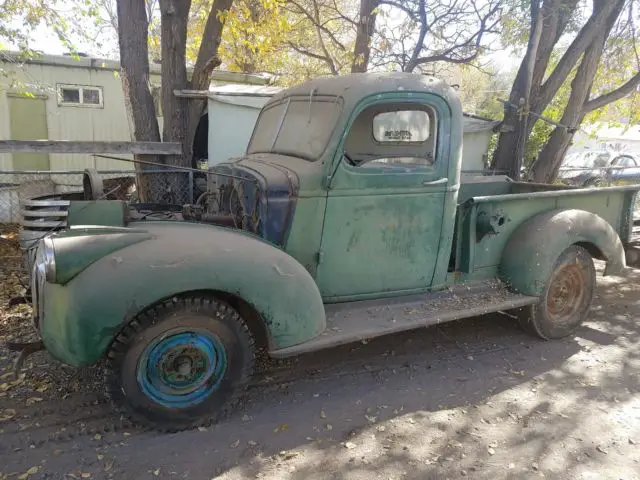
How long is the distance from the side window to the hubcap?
166cm

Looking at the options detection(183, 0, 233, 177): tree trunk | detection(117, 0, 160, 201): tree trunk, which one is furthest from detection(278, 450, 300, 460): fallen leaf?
detection(183, 0, 233, 177): tree trunk

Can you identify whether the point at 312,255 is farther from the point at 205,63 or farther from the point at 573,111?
the point at 573,111

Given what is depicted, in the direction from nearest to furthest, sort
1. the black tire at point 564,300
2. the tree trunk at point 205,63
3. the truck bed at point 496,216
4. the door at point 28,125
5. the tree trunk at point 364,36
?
1. the truck bed at point 496,216
2. the black tire at point 564,300
3. the tree trunk at point 205,63
4. the tree trunk at point 364,36
5. the door at point 28,125

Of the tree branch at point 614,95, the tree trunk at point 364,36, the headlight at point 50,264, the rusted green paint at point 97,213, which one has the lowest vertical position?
the headlight at point 50,264

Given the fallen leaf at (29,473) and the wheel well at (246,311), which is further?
the wheel well at (246,311)

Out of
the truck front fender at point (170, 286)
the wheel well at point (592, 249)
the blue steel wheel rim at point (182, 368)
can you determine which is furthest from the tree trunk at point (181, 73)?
the wheel well at point (592, 249)

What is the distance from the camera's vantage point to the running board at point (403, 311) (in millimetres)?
3229

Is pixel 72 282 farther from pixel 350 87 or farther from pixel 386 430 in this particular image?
pixel 350 87

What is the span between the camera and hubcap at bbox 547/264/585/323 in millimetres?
4375

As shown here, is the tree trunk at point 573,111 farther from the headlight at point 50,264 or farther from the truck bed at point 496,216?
the headlight at point 50,264

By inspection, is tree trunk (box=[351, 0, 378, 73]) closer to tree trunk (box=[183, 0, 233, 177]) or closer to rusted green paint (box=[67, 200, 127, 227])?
tree trunk (box=[183, 0, 233, 177])

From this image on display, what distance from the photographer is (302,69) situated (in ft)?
53.5

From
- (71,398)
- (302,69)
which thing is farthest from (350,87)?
(302,69)

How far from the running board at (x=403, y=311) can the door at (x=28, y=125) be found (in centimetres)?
1041
